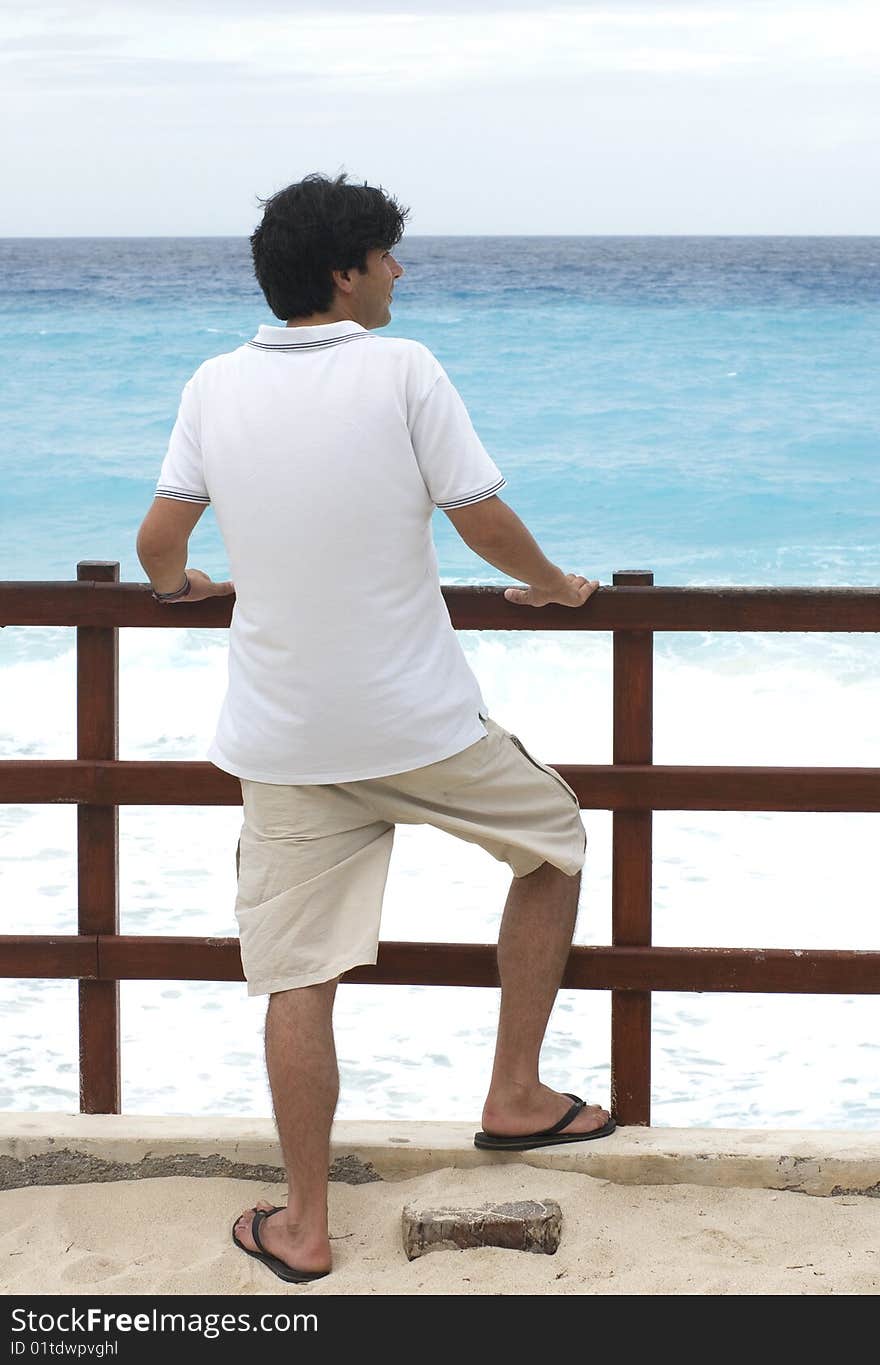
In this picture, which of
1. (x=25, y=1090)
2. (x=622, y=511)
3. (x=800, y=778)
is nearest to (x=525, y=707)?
(x=25, y=1090)

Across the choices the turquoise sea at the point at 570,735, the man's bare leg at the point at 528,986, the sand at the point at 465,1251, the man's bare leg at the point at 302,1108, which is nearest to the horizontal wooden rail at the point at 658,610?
the man's bare leg at the point at 528,986

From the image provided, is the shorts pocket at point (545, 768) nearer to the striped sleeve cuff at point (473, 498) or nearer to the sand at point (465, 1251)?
the striped sleeve cuff at point (473, 498)

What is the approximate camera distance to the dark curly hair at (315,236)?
215 centimetres

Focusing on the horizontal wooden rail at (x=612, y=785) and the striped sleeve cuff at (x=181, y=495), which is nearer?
the striped sleeve cuff at (x=181, y=495)

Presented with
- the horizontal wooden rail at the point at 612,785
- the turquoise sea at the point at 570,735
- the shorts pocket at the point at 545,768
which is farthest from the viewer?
the turquoise sea at the point at 570,735

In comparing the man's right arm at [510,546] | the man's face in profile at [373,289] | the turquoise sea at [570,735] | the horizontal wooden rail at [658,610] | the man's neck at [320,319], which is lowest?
the turquoise sea at [570,735]

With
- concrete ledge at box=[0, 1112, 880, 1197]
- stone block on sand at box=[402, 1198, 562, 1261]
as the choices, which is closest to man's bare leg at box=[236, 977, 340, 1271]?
stone block on sand at box=[402, 1198, 562, 1261]

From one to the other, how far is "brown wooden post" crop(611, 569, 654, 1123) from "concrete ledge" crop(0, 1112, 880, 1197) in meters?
0.11

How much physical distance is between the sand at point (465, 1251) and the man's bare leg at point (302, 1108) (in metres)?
0.06

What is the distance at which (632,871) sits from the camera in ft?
8.82

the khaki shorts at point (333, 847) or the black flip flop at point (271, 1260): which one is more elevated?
the khaki shorts at point (333, 847)

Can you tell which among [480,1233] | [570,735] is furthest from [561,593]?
[570,735]

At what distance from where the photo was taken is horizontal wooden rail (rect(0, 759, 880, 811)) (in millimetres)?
2602

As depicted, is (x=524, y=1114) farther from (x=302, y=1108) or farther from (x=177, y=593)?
(x=177, y=593)
